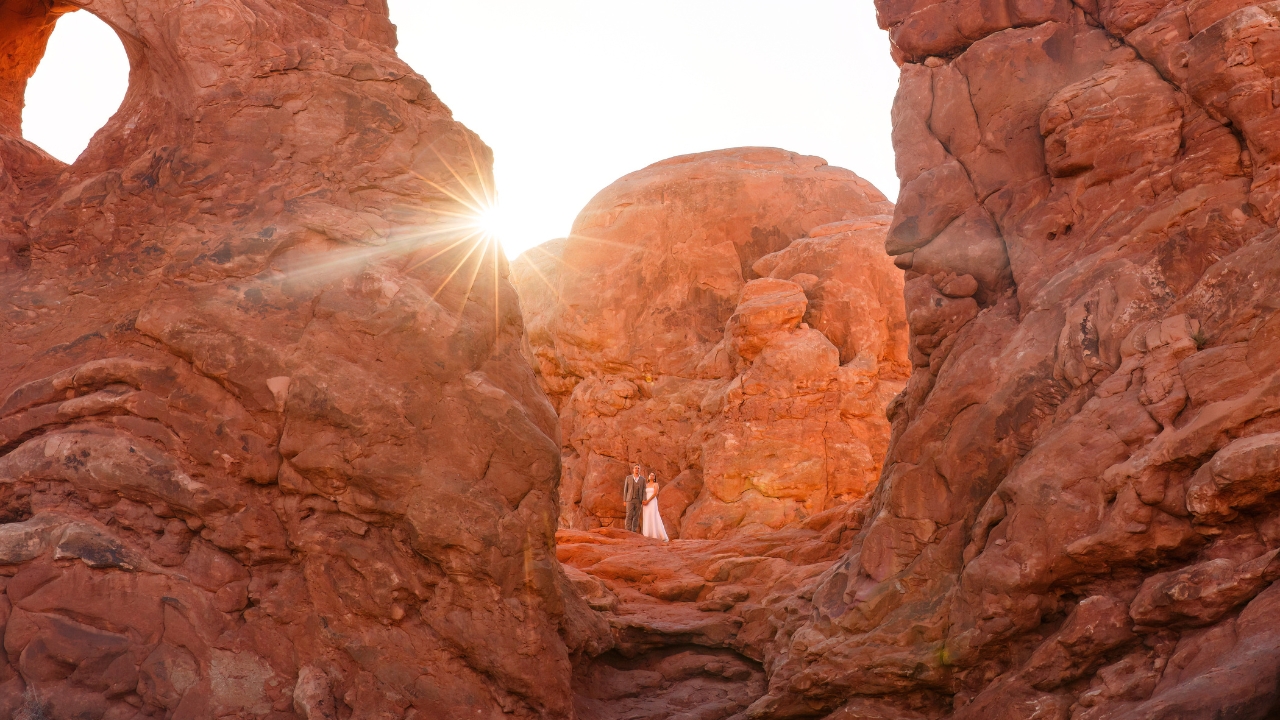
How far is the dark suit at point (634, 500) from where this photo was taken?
20859mm

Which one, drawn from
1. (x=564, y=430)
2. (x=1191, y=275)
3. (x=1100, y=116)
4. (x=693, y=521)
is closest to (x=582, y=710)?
(x=1191, y=275)

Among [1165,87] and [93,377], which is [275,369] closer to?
[93,377]

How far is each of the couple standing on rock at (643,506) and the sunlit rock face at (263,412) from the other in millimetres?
9327

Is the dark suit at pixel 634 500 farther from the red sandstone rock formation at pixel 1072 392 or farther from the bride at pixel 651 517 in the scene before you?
the red sandstone rock formation at pixel 1072 392

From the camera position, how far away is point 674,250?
81.4ft

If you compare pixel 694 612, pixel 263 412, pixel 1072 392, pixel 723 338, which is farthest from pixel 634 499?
pixel 1072 392

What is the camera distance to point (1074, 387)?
852 cm

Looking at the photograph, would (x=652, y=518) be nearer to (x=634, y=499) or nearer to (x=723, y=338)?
(x=634, y=499)

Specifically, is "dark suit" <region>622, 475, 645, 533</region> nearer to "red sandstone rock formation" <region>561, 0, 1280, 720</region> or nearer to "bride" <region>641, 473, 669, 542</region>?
"bride" <region>641, 473, 669, 542</region>

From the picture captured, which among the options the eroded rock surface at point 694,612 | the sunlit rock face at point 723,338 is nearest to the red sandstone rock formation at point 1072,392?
the eroded rock surface at point 694,612

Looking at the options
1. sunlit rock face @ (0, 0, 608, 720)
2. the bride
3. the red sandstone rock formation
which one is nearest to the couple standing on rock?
the bride

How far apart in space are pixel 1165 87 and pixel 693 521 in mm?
13366

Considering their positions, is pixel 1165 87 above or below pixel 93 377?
above

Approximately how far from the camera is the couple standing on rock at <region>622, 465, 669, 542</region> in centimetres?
2019
